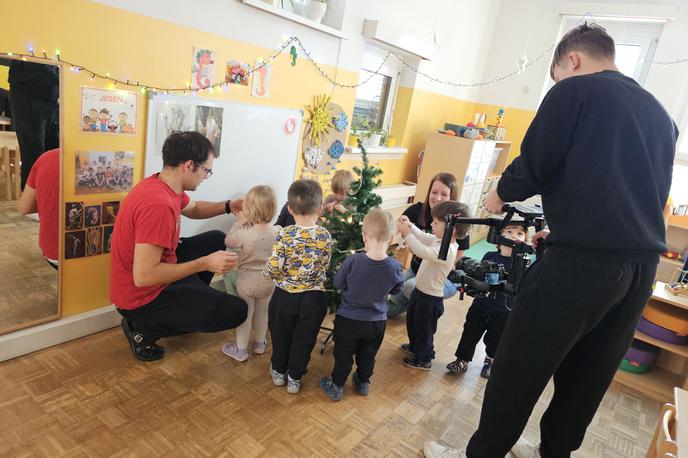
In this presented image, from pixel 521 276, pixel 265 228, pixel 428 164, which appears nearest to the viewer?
pixel 521 276

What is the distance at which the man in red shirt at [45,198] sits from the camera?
211cm

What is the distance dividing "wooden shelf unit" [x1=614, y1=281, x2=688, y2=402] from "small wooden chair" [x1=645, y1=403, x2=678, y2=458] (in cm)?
170

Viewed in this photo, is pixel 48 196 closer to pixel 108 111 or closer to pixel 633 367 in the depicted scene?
pixel 108 111

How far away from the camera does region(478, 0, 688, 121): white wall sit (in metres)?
4.98

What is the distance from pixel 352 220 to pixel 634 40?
16.3 ft

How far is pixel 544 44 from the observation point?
223 inches

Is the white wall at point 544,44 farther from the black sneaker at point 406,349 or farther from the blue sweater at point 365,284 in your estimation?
the blue sweater at point 365,284

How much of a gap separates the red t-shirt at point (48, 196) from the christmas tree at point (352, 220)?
135 cm

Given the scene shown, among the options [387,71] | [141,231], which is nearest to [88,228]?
[141,231]

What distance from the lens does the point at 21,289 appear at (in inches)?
87.0

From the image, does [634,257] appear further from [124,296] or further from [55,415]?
[55,415]

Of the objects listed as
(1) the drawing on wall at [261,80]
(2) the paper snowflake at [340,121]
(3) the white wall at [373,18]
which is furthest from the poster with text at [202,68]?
(2) the paper snowflake at [340,121]

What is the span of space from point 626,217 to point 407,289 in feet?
6.14

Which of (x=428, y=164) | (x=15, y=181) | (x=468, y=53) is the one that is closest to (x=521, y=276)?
(x=15, y=181)
